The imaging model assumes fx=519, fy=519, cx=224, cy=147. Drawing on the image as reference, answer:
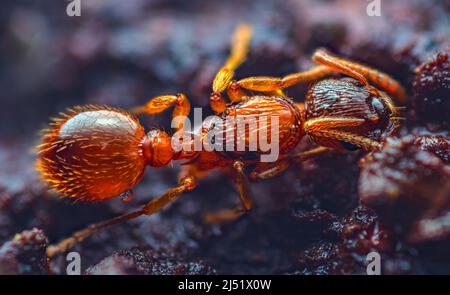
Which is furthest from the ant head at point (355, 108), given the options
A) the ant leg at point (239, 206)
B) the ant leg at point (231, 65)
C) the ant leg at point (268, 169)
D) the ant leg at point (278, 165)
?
the ant leg at point (231, 65)

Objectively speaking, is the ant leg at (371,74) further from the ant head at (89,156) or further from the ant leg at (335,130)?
the ant head at (89,156)

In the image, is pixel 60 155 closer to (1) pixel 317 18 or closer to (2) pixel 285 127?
(2) pixel 285 127

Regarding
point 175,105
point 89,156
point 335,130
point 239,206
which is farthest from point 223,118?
point 89,156

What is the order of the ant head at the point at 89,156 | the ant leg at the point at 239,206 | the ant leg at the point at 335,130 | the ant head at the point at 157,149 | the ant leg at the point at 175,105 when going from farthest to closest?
1. the ant leg at the point at 175,105
2. the ant head at the point at 157,149
3. the ant leg at the point at 239,206
4. the ant head at the point at 89,156
5. the ant leg at the point at 335,130

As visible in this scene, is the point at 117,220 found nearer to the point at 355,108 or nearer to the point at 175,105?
the point at 175,105

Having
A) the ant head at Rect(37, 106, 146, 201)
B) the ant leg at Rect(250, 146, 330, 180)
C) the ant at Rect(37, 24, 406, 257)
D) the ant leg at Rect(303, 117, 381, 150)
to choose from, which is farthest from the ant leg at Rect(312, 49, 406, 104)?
the ant head at Rect(37, 106, 146, 201)

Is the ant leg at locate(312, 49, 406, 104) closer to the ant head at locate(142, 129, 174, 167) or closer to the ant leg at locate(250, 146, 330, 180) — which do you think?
the ant leg at locate(250, 146, 330, 180)

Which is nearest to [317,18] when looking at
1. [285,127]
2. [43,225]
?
[285,127]
